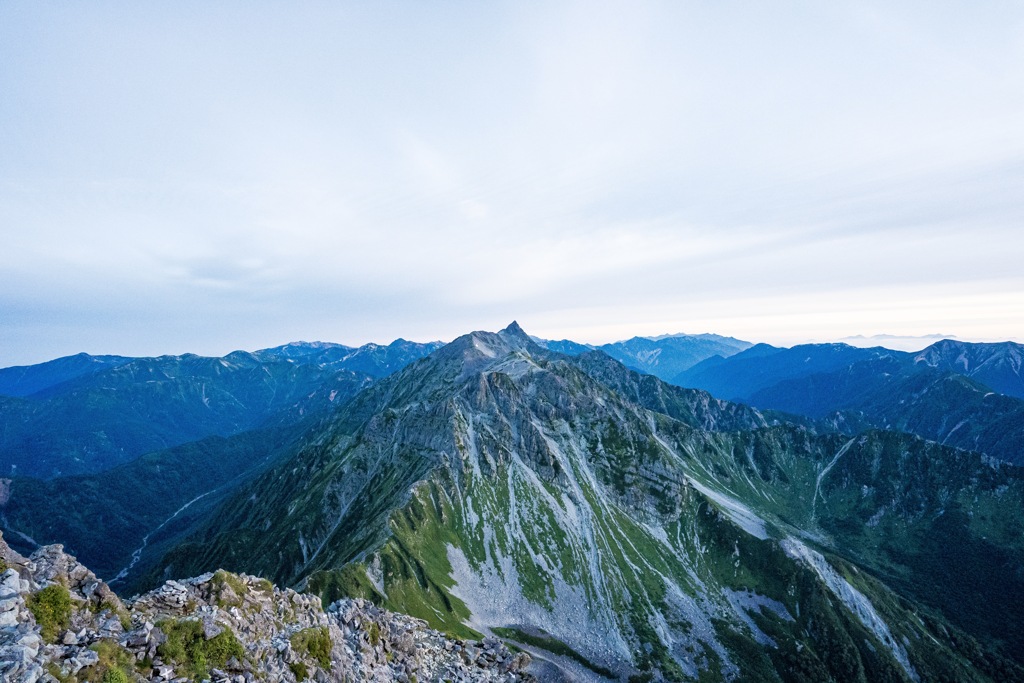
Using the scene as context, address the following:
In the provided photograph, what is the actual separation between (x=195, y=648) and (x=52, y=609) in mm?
11131

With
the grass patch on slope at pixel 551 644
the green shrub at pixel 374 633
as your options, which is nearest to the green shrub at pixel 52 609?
the green shrub at pixel 374 633

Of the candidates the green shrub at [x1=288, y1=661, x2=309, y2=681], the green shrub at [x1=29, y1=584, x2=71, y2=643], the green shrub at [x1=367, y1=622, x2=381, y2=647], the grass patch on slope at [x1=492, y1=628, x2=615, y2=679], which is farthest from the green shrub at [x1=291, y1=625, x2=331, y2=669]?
the grass patch on slope at [x1=492, y1=628, x2=615, y2=679]

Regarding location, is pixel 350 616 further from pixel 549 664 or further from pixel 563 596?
pixel 563 596

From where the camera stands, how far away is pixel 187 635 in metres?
41.1

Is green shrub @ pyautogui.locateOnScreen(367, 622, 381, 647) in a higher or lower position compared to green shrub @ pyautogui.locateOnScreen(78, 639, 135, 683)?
lower

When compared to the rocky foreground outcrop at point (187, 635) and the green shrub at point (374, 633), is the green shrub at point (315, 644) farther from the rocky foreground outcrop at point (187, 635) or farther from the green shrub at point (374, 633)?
the green shrub at point (374, 633)

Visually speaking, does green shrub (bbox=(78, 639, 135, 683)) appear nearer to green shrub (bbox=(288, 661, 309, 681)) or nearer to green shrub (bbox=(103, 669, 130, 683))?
green shrub (bbox=(103, 669, 130, 683))

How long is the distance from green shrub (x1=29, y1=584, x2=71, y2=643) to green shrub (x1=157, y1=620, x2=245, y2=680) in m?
6.83

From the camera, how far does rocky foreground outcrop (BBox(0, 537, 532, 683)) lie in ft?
107

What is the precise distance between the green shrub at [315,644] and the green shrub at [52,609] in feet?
67.7

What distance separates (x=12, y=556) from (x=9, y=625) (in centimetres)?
999

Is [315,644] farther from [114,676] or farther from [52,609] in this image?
[52,609]

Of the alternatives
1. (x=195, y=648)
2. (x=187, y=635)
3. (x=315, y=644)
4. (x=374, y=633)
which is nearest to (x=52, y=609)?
(x=187, y=635)

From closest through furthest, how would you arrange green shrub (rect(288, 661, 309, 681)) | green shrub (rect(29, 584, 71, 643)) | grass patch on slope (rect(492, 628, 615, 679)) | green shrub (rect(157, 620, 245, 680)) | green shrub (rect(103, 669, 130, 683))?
green shrub (rect(103, 669, 130, 683))
green shrub (rect(29, 584, 71, 643))
green shrub (rect(157, 620, 245, 680))
green shrub (rect(288, 661, 309, 681))
grass patch on slope (rect(492, 628, 615, 679))
